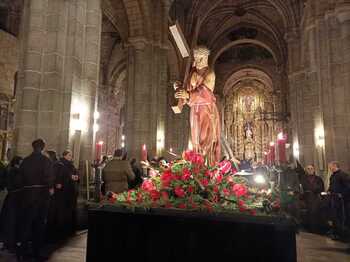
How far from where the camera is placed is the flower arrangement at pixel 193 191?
3.06 metres

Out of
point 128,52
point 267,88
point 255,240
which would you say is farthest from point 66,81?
point 267,88

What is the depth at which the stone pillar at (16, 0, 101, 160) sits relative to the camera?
601 cm

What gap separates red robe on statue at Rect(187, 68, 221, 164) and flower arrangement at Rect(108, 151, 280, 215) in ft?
3.94

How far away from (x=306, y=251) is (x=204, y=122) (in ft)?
8.59

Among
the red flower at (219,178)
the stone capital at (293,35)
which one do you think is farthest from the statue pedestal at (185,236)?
the stone capital at (293,35)

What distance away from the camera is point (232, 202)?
3139 mm

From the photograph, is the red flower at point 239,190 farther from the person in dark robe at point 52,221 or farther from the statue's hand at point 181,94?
the person in dark robe at point 52,221

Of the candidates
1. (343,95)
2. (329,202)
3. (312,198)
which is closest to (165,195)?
(329,202)

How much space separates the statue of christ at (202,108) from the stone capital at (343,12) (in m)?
6.30

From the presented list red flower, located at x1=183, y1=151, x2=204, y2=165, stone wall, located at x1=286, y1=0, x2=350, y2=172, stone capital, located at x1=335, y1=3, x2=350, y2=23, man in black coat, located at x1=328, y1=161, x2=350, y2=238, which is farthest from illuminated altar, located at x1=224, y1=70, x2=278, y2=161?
red flower, located at x1=183, y1=151, x2=204, y2=165

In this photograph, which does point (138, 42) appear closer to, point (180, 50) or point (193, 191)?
point (180, 50)

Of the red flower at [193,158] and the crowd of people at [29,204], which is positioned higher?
the red flower at [193,158]

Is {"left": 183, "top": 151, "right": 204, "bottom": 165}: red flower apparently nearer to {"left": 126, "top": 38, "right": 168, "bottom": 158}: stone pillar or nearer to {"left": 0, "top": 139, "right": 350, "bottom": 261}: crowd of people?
{"left": 0, "top": 139, "right": 350, "bottom": 261}: crowd of people

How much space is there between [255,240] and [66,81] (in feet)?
17.4
